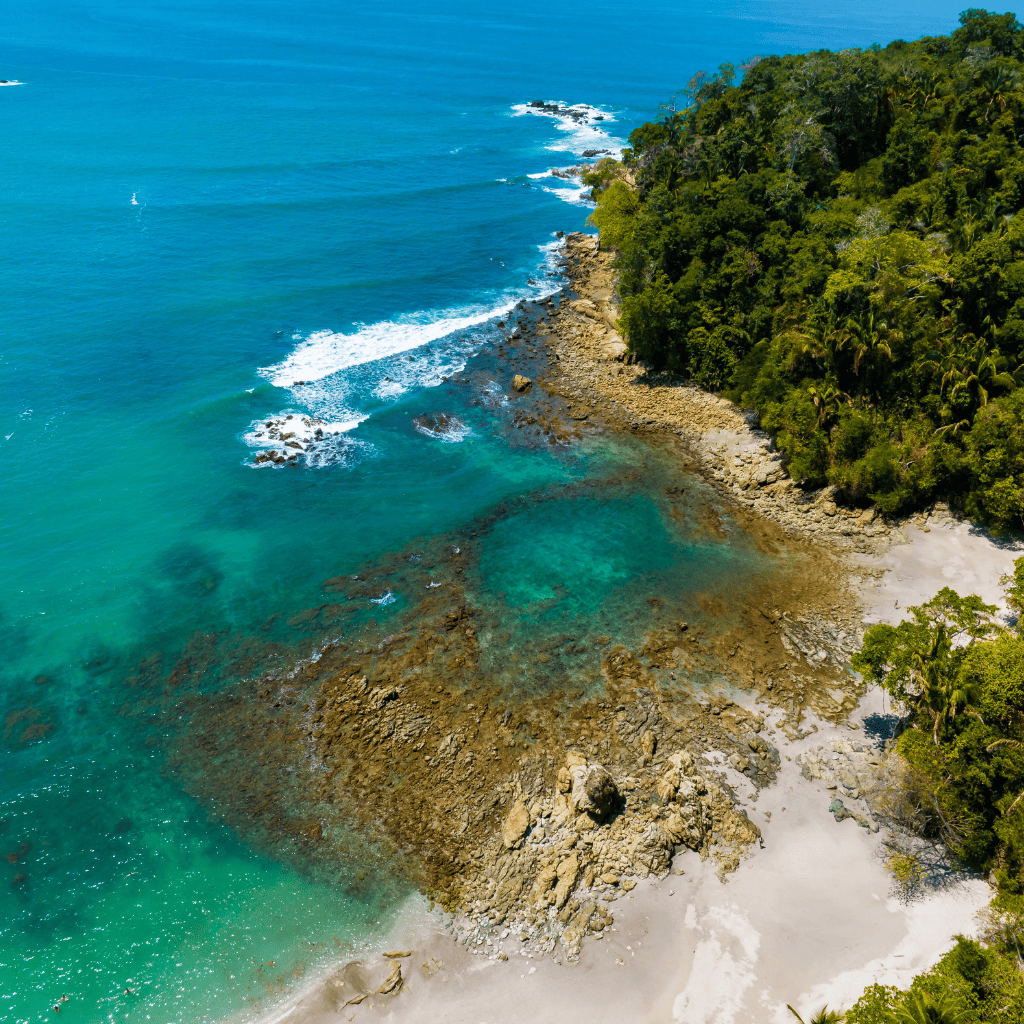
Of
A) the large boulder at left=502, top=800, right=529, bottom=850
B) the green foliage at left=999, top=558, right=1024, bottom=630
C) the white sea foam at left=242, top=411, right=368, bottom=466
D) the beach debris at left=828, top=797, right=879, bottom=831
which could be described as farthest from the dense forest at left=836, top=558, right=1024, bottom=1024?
the white sea foam at left=242, top=411, right=368, bottom=466

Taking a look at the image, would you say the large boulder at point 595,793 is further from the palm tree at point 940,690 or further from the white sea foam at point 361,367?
the white sea foam at point 361,367

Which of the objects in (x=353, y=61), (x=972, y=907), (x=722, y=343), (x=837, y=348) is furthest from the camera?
(x=353, y=61)

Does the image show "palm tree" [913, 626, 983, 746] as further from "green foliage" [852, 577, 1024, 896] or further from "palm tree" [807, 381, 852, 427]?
"palm tree" [807, 381, 852, 427]

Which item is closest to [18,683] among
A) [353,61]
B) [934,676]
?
[934,676]

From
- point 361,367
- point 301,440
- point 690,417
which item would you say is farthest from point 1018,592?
point 361,367

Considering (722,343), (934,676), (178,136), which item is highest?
(178,136)

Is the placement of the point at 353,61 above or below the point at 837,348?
above

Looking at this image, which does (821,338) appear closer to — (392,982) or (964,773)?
(964,773)

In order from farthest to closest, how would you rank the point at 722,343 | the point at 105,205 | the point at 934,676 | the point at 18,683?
the point at 105,205 → the point at 722,343 → the point at 18,683 → the point at 934,676

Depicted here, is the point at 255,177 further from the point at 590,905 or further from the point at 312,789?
the point at 590,905
